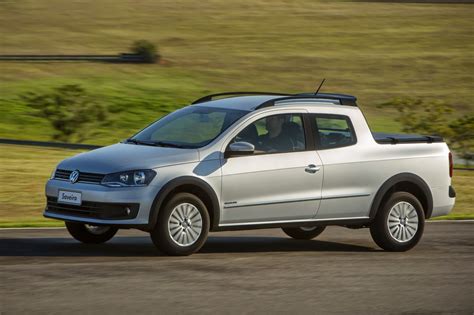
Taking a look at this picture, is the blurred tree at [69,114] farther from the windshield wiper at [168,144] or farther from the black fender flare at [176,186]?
the black fender flare at [176,186]

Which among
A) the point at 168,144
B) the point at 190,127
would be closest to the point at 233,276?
the point at 168,144

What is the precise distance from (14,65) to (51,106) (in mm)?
16022

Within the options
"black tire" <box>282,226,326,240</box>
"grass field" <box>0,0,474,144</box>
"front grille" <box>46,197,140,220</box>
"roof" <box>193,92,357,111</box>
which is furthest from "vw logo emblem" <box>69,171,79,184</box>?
"grass field" <box>0,0,474,144</box>

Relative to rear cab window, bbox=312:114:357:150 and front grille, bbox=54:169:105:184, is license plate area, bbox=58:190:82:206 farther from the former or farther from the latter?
rear cab window, bbox=312:114:357:150

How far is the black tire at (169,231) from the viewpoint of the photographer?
10945 millimetres

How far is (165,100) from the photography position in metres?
46.6

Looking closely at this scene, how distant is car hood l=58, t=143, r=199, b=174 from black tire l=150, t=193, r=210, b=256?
0.38 meters

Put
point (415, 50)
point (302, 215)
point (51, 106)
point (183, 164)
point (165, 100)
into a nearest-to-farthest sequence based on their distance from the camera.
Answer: point (183, 164) → point (302, 215) → point (51, 106) → point (165, 100) → point (415, 50)

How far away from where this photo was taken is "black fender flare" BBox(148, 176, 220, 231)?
10891 millimetres

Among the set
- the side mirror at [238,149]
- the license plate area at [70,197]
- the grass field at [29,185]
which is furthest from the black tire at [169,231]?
the grass field at [29,185]

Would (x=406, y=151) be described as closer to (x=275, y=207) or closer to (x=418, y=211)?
(x=418, y=211)

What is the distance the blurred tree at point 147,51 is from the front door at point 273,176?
42.6 m

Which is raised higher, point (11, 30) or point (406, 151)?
point (11, 30)

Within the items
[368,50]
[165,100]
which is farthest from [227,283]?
[368,50]
